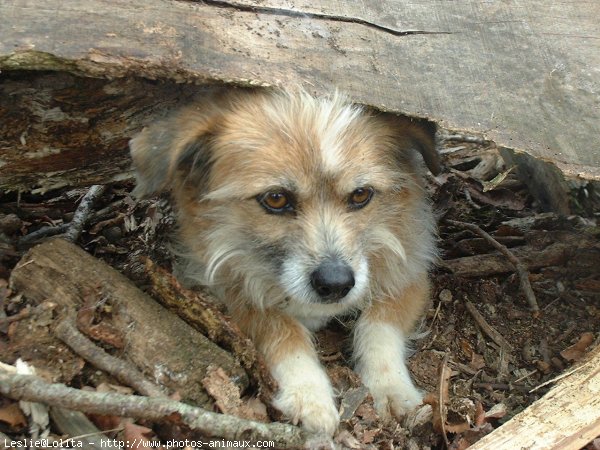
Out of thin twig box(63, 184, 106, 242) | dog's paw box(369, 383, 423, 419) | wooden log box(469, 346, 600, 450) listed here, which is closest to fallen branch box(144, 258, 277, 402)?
dog's paw box(369, 383, 423, 419)

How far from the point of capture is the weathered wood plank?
2848mm

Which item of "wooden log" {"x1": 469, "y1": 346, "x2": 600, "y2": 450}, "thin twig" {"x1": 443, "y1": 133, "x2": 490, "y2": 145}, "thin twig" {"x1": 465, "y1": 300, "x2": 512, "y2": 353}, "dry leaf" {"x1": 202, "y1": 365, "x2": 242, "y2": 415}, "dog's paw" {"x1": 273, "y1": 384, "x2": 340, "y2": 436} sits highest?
"thin twig" {"x1": 443, "y1": 133, "x2": 490, "y2": 145}

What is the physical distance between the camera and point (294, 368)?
11.4ft

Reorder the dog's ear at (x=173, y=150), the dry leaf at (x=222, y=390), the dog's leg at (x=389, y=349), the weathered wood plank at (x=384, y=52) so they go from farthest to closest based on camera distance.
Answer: the dog's leg at (x=389, y=349), the dog's ear at (x=173, y=150), the dry leaf at (x=222, y=390), the weathered wood plank at (x=384, y=52)

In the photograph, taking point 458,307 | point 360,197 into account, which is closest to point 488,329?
point 458,307

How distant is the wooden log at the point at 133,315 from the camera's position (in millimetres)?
3045

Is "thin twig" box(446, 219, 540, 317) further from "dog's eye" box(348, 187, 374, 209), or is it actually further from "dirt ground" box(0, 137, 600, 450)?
"dog's eye" box(348, 187, 374, 209)

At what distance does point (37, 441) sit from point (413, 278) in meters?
2.25

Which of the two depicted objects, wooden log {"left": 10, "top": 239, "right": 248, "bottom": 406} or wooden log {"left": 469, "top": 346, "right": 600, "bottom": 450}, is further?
wooden log {"left": 10, "top": 239, "right": 248, "bottom": 406}

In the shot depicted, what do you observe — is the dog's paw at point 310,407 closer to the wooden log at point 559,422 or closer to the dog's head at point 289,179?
the dog's head at point 289,179

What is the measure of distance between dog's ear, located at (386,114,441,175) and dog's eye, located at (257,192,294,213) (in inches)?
27.2

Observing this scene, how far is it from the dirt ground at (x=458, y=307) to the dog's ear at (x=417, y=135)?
1.11 feet

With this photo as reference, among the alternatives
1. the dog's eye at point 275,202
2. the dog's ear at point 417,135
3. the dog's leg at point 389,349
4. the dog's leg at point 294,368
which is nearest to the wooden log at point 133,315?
the dog's leg at point 294,368

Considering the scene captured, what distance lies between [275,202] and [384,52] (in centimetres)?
87
